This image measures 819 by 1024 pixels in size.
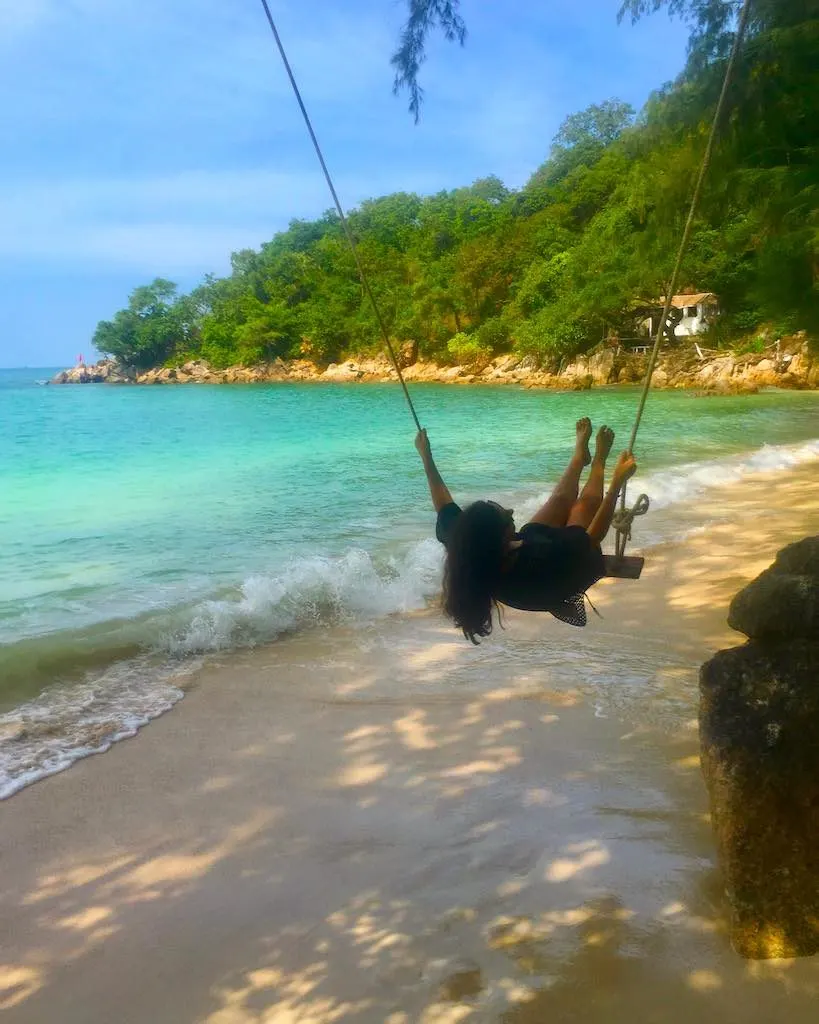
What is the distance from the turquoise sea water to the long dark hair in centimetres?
179

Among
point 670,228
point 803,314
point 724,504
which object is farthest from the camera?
point 724,504

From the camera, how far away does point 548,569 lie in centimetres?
256

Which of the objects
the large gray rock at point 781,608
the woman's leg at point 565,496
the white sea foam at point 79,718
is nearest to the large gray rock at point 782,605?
the large gray rock at point 781,608

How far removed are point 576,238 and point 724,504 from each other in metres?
25.9

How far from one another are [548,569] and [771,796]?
3.01ft

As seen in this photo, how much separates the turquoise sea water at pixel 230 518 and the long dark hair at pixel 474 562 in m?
1.79

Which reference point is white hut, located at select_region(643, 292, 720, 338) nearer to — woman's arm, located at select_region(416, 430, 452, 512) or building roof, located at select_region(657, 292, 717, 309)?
building roof, located at select_region(657, 292, 717, 309)

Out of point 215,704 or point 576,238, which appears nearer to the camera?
point 215,704

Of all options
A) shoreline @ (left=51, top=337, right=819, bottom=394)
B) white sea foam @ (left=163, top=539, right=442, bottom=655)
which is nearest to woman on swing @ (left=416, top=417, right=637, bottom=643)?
white sea foam @ (left=163, top=539, right=442, bottom=655)

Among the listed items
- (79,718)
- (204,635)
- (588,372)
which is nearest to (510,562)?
(79,718)

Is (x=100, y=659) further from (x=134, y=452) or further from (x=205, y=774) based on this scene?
(x=134, y=452)

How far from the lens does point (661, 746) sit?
3057 mm

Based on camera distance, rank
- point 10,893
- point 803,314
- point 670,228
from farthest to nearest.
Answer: point 670,228 → point 803,314 → point 10,893

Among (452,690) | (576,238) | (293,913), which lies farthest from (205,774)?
(576,238)
